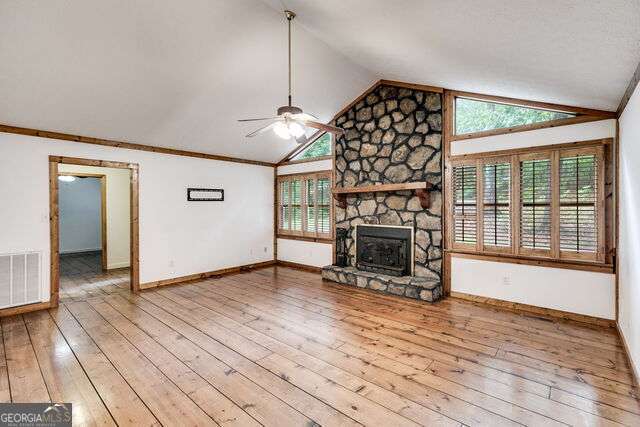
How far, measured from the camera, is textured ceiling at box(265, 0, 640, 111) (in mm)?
1983

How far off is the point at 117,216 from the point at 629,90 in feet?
28.6

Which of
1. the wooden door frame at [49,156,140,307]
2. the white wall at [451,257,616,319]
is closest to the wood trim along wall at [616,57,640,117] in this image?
the white wall at [451,257,616,319]

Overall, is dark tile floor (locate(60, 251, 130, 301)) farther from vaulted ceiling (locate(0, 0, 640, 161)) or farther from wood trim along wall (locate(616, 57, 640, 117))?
wood trim along wall (locate(616, 57, 640, 117))

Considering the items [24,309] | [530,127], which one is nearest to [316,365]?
[530,127]

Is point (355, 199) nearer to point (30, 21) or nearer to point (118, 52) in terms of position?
point (118, 52)

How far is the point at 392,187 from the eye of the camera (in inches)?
201

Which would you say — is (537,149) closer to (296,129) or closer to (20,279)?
(296,129)

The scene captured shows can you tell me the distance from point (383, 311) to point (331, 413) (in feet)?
7.18

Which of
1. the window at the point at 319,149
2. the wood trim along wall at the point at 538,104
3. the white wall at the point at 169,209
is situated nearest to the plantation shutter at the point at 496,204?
the wood trim along wall at the point at 538,104

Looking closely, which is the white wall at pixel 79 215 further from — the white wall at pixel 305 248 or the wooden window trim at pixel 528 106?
the wooden window trim at pixel 528 106

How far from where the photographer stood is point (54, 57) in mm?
3225

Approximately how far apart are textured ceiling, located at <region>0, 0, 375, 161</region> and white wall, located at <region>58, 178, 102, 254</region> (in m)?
5.73

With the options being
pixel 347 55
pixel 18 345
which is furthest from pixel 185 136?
pixel 18 345

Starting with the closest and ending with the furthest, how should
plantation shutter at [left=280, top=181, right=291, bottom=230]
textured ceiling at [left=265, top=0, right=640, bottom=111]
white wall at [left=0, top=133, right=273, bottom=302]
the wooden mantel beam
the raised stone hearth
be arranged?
textured ceiling at [left=265, top=0, right=640, bottom=111], white wall at [left=0, top=133, right=273, bottom=302], the raised stone hearth, the wooden mantel beam, plantation shutter at [left=280, top=181, right=291, bottom=230]
